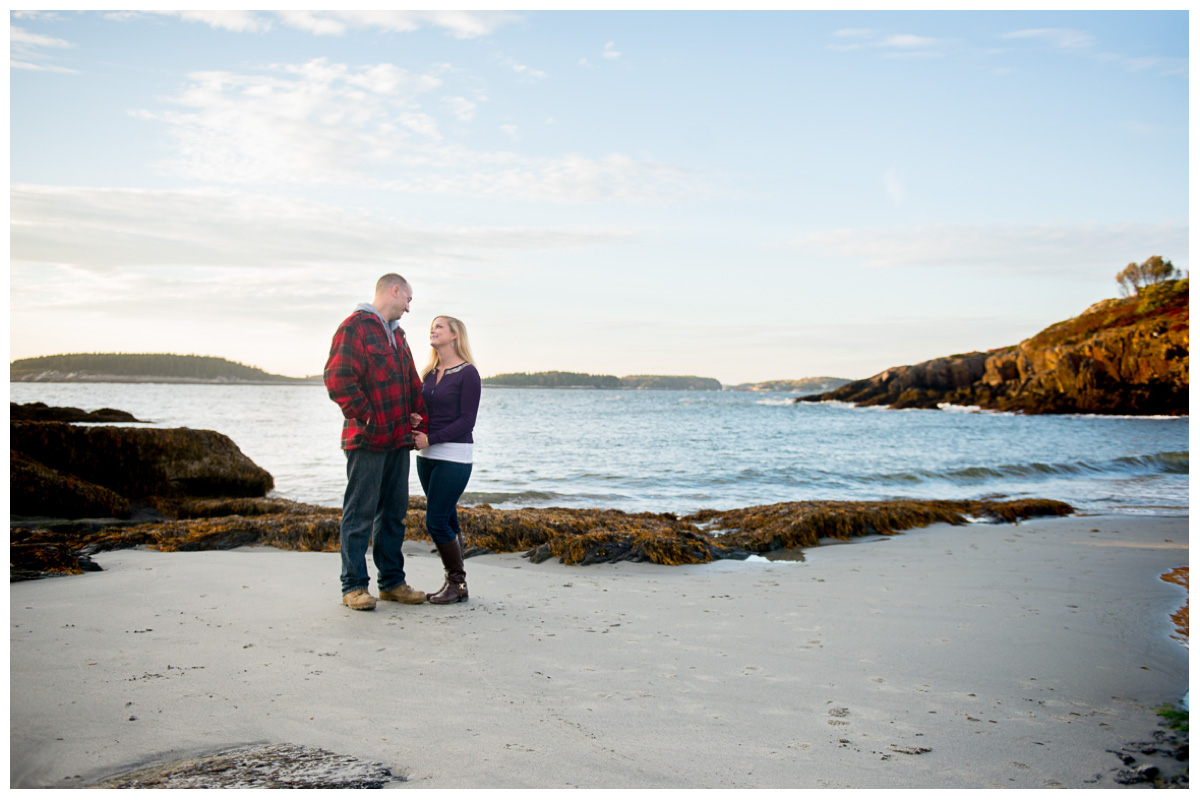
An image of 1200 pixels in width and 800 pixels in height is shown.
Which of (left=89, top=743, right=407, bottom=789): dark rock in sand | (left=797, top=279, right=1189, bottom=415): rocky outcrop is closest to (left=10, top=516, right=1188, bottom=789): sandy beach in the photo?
(left=89, top=743, right=407, bottom=789): dark rock in sand

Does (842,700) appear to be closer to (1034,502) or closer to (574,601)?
(574,601)

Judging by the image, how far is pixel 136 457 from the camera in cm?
961

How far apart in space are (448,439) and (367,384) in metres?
0.63

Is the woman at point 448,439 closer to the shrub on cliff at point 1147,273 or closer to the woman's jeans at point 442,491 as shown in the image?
the woman's jeans at point 442,491

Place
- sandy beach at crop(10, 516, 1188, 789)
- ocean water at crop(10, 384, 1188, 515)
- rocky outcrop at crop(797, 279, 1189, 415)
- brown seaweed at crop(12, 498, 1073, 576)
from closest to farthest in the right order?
sandy beach at crop(10, 516, 1188, 789) → brown seaweed at crop(12, 498, 1073, 576) → ocean water at crop(10, 384, 1188, 515) → rocky outcrop at crop(797, 279, 1189, 415)

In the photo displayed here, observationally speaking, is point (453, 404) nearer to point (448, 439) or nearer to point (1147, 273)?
point (448, 439)

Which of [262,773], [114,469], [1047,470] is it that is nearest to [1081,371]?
[1047,470]

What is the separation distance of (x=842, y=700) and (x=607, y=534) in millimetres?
4038

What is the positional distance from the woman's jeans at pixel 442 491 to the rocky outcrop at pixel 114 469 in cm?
611

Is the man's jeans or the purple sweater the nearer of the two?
the man's jeans

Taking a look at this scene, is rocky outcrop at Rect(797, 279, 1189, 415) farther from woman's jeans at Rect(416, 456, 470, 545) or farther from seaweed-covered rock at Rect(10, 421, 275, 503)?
woman's jeans at Rect(416, 456, 470, 545)

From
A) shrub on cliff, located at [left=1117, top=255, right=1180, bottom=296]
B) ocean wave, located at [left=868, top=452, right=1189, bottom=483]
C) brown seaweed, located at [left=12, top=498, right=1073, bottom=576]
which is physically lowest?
ocean wave, located at [left=868, top=452, right=1189, bottom=483]

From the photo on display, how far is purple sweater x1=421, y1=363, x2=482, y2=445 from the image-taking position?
15.2 feet
